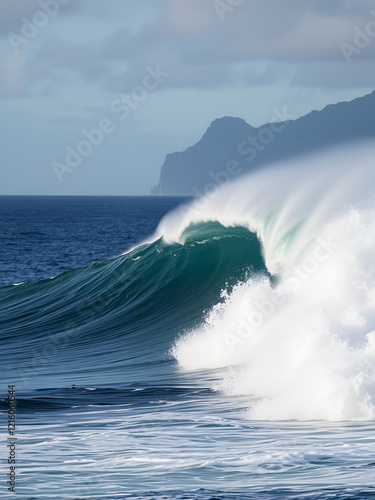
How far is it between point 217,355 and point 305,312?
169 centimetres

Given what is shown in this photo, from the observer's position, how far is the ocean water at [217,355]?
23.5ft

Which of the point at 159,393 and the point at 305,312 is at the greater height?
the point at 305,312

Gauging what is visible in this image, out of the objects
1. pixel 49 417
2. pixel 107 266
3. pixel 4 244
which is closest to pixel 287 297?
pixel 49 417

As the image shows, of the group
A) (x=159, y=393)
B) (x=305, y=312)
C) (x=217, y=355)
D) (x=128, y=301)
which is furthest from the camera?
(x=128, y=301)

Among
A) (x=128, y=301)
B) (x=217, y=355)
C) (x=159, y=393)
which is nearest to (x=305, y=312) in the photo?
(x=217, y=355)

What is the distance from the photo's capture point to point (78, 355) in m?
14.5

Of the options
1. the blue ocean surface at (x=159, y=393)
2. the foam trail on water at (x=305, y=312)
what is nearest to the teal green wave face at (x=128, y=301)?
the blue ocean surface at (x=159, y=393)

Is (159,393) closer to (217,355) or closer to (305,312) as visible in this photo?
(217,355)

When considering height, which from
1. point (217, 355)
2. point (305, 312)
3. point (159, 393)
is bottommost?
point (159, 393)

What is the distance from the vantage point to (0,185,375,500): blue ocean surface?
6.90 m

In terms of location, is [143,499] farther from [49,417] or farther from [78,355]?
[78,355]

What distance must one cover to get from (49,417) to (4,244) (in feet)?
182

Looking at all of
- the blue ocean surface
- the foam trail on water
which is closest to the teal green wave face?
the blue ocean surface

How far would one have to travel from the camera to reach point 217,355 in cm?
1262
